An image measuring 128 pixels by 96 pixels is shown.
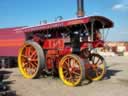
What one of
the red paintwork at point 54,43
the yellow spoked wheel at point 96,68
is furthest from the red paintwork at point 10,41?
the yellow spoked wheel at point 96,68

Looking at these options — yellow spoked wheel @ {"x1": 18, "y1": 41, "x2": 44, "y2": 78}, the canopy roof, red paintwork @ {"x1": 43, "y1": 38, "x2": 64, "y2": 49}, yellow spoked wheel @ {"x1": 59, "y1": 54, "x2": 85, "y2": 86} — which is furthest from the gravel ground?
the canopy roof

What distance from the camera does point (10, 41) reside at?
20875 millimetres

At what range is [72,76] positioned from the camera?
11047 millimetres

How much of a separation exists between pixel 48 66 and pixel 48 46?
3.19 ft

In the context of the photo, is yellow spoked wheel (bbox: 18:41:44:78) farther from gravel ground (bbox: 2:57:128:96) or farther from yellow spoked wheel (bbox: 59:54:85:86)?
yellow spoked wheel (bbox: 59:54:85:86)

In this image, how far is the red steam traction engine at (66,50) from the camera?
35.8 ft

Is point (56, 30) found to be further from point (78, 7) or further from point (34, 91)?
point (78, 7)

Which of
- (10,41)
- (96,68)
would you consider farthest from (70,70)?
(10,41)

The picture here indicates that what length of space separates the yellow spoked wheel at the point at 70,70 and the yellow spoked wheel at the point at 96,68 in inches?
40.8

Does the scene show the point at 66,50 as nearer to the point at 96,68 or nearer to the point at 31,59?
the point at 96,68

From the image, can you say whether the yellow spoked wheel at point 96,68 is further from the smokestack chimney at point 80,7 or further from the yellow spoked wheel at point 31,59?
the smokestack chimney at point 80,7

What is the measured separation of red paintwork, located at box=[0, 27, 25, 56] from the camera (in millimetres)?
20159

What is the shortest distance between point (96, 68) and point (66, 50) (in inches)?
68.7

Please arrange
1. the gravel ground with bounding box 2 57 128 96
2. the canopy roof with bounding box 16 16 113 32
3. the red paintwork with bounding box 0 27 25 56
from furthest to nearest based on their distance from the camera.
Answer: the red paintwork with bounding box 0 27 25 56
the canopy roof with bounding box 16 16 113 32
the gravel ground with bounding box 2 57 128 96
